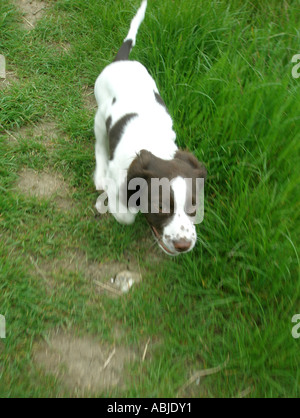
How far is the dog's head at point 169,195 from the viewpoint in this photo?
1837 mm

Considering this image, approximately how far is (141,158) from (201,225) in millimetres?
683

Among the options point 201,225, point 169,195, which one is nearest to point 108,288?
point 201,225

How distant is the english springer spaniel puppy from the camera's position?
73.4 inches

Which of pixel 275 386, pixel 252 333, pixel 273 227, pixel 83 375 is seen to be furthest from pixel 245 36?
pixel 83 375

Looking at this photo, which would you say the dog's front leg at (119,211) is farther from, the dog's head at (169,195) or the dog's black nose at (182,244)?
the dog's black nose at (182,244)

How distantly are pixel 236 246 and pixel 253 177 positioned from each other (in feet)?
1.74

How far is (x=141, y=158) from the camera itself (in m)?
1.96

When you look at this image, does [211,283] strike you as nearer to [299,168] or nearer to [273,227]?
[273,227]

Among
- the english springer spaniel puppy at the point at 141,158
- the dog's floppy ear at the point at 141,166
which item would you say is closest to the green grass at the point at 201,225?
the english springer spaniel puppy at the point at 141,158

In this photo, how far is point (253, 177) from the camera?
243 centimetres

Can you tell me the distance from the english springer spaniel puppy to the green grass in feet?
0.97

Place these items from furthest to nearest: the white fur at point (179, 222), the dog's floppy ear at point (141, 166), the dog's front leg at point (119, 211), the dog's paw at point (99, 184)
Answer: the dog's paw at point (99, 184), the dog's front leg at point (119, 211), the dog's floppy ear at point (141, 166), the white fur at point (179, 222)

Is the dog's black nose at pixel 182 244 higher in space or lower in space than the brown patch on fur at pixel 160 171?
lower
